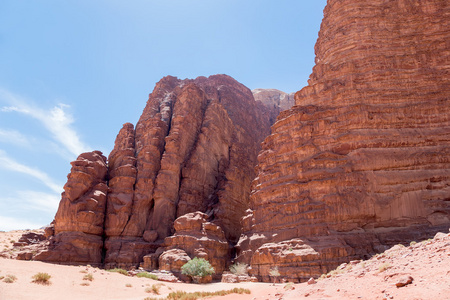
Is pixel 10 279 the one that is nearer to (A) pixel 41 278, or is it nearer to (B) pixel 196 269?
(A) pixel 41 278

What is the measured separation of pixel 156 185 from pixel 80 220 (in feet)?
40.1

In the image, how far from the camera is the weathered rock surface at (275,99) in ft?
366

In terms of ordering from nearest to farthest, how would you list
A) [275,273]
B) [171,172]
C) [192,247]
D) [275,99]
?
[275,273] → [192,247] → [171,172] → [275,99]

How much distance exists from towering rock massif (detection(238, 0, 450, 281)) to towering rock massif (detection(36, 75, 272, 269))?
11540mm

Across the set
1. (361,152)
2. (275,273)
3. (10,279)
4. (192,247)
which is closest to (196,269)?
(192,247)

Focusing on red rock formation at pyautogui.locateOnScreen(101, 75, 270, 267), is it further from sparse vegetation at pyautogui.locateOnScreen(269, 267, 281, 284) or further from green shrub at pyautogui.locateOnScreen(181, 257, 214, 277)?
sparse vegetation at pyautogui.locateOnScreen(269, 267, 281, 284)

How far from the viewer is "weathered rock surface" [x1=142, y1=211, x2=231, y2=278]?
3691 cm

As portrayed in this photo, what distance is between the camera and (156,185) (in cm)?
5112

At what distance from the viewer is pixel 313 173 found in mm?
34469

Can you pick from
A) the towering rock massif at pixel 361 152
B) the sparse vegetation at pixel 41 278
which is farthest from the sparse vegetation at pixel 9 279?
the towering rock massif at pixel 361 152

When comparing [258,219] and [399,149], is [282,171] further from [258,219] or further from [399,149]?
[399,149]

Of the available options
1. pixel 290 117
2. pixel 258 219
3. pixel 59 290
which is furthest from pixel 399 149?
pixel 59 290

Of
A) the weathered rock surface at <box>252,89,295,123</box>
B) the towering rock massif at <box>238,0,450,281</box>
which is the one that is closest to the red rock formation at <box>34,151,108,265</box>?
the towering rock massif at <box>238,0,450,281</box>

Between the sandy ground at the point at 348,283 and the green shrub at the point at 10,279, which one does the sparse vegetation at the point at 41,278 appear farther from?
the green shrub at the point at 10,279
